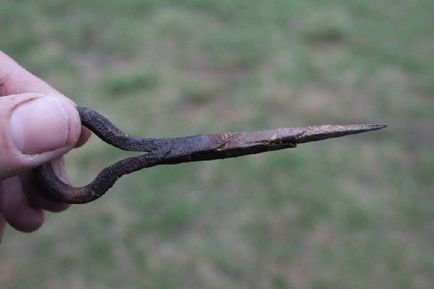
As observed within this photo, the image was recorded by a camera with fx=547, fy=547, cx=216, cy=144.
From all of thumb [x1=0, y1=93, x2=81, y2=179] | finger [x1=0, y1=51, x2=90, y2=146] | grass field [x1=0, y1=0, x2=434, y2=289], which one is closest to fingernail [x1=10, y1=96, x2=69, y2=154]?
thumb [x1=0, y1=93, x2=81, y2=179]

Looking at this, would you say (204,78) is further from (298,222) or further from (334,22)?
(298,222)

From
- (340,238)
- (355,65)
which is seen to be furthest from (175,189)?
(355,65)

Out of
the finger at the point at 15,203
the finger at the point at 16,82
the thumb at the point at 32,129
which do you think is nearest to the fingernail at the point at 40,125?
the thumb at the point at 32,129

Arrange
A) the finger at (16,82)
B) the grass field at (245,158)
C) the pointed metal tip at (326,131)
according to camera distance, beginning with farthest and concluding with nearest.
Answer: the grass field at (245,158)
the finger at (16,82)
the pointed metal tip at (326,131)

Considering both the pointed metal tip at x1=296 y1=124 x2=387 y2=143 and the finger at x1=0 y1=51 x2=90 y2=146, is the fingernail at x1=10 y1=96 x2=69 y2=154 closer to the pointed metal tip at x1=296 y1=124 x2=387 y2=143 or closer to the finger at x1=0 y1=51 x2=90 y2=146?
the finger at x1=0 y1=51 x2=90 y2=146

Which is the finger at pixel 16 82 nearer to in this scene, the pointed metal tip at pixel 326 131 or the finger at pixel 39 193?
the finger at pixel 39 193

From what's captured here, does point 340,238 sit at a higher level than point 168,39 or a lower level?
lower
